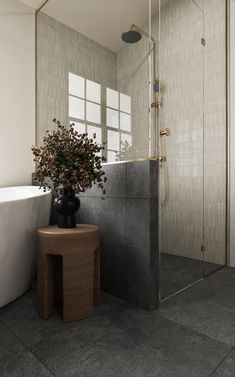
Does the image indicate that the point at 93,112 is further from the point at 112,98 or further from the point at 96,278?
the point at 96,278

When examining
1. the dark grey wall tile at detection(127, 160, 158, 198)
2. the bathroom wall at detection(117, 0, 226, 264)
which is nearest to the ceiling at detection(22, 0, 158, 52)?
the bathroom wall at detection(117, 0, 226, 264)

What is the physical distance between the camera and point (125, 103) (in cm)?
168

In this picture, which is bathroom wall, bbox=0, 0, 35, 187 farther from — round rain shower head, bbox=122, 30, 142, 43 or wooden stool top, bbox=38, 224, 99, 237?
round rain shower head, bbox=122, 30, 142, 43

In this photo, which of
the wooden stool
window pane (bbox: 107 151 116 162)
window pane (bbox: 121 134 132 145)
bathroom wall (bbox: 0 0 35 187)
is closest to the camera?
the wooden stool

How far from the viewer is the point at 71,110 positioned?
2230 mm

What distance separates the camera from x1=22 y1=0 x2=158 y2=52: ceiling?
5.38ft

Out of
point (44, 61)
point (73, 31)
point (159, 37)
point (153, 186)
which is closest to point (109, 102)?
point (159, 37)

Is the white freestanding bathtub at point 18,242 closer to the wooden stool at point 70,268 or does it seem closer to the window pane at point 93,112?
the wooden stool at point 70,268

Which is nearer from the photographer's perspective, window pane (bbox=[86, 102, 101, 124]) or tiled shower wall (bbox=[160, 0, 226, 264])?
tiled shower wall (bbox=[160, 0, 226, 264])

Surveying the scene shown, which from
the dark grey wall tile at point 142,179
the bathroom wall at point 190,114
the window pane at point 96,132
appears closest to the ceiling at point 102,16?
the bathroom wall at point 190,114

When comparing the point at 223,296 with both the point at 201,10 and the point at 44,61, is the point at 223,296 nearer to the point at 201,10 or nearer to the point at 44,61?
the point at 201,10

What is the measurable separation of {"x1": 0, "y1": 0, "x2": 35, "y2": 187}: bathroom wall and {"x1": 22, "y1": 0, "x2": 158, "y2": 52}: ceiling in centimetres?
36

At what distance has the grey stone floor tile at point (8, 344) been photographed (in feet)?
3.82

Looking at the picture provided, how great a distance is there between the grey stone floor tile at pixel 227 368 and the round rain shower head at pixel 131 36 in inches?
67.7
